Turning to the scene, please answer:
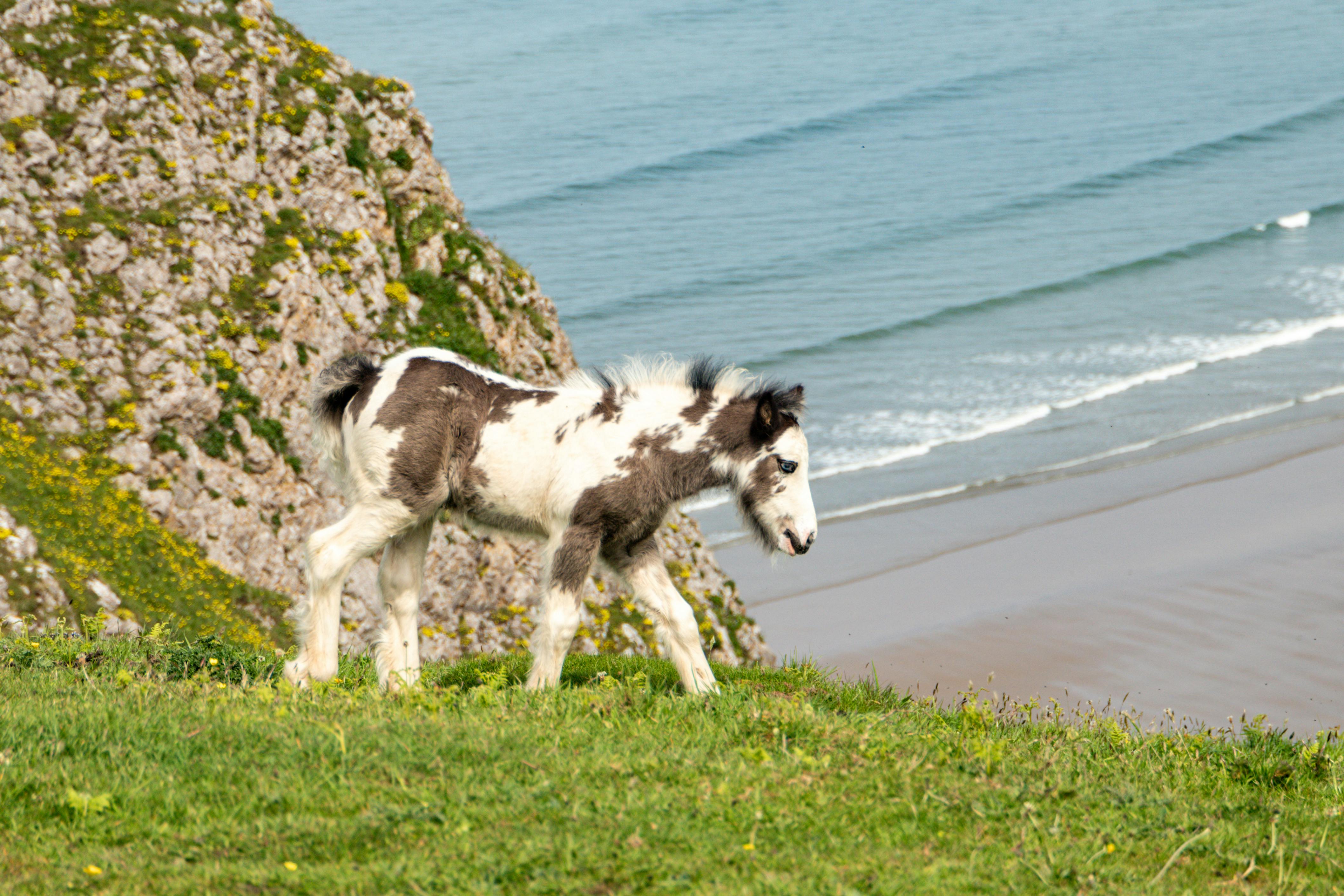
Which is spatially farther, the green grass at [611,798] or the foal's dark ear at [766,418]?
the foal's dark ear at [766,418]

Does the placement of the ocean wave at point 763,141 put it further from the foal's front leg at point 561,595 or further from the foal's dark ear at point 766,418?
the foal's front leg at point 561,595

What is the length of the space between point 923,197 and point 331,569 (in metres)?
44.6

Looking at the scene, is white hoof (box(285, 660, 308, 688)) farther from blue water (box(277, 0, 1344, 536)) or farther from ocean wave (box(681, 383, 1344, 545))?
blue water (box(277, 0, 1344, 536))

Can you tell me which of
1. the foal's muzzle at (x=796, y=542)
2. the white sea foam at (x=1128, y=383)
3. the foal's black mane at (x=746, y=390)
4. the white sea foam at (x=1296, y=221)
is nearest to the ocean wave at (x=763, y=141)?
the white sea foam at (x=1296, y=221)

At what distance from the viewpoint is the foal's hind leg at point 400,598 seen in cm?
883

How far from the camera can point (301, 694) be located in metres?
7.73

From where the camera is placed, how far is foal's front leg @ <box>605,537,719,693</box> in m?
8.41

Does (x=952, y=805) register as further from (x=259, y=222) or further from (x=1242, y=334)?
(x=1242, y=334)

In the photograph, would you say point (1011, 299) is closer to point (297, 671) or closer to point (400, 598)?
point (400, 598)

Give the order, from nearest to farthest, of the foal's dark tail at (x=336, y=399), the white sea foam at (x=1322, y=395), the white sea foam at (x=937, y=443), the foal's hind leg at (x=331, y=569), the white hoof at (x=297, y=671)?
the foal's hind leg at (x=331, y=569) < the white hoof at (x=297, y=671) < the foal's dark tail at (x=336, y=399) < the white sea foam at (x=937, y=443) < the white sea foam at (x=1322, y=395)

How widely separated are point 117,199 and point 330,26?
70.9 m

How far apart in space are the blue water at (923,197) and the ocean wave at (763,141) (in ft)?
0.55

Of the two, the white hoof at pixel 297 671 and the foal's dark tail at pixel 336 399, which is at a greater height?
the foal's dark tail at pixel 336 399

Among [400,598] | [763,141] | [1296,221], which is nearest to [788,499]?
[400,598]
